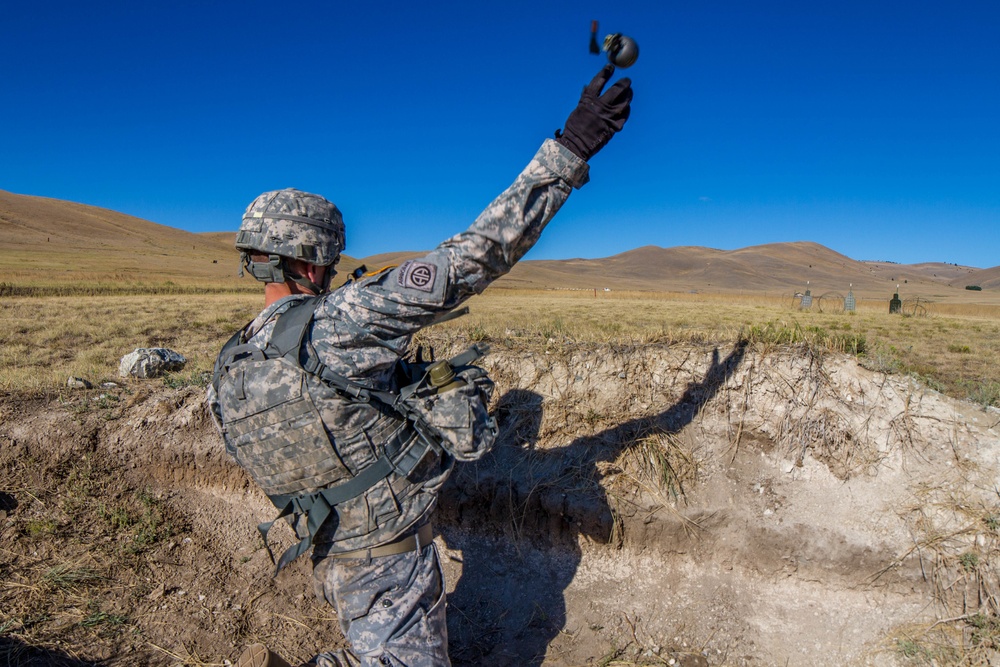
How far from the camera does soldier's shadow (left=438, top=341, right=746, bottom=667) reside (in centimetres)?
354

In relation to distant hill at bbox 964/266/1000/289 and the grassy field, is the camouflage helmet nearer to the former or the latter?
the grassy field

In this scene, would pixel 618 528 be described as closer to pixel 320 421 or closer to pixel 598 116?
pixel 320 421

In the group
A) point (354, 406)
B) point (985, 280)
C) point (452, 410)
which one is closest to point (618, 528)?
point (452, 410)

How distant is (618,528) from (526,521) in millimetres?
624

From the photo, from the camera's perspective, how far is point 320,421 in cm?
217

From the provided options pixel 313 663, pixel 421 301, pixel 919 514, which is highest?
pixel 421 301

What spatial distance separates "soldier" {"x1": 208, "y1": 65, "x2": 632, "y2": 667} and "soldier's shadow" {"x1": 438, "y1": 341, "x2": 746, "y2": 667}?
127 centimetres

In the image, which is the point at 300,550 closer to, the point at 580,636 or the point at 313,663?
the point at 313,663

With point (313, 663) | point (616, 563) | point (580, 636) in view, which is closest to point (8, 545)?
point (313, 663)

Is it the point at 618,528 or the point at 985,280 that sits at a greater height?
the point at 985,280

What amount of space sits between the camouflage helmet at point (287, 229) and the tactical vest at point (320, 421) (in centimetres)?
30

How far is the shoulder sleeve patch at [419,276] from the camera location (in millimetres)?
1812

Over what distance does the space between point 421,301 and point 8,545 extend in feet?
12.0

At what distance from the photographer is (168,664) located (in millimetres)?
3053
